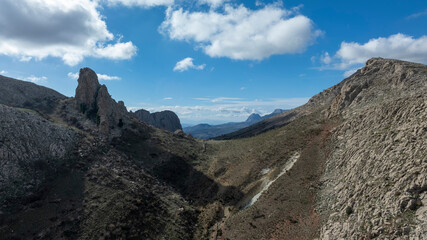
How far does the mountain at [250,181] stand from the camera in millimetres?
29484

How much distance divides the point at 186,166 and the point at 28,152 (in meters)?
41.8

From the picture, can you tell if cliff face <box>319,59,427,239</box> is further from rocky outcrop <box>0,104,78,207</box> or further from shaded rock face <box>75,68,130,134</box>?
shaded rock face <box>75,68,130,134</box>

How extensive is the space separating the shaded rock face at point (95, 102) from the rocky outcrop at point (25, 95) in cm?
1372

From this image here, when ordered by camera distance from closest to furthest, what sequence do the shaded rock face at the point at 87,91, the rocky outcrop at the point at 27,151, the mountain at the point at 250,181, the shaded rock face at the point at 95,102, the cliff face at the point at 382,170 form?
the cliff face at the point at 382,170
the mountain at the point at 250,181
the rocky outcrop at the point at 27,151
the shaded rock face at the point at 95,102
the shaded rock face at the point at 87,91

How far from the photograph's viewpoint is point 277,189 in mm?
44594

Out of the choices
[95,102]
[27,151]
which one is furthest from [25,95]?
[27,151]

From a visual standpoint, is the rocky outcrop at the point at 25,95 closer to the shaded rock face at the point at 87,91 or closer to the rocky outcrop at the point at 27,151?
the shaded rock face at the point at 87,91

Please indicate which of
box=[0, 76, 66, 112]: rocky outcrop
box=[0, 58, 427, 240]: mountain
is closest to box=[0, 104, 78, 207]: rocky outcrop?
box=[0, 58, 427, 240]: mountain

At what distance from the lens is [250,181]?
178 feet

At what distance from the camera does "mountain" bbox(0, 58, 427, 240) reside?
29.5m

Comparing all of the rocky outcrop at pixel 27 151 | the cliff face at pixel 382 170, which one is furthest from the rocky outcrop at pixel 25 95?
the cliff face at pixel 382 170

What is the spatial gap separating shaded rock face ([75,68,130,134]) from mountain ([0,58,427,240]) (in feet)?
38.0

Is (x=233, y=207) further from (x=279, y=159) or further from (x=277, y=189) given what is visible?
(x=279, y=159)

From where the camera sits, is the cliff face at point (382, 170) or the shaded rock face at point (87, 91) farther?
the shaded rock face at point (87, 91)
